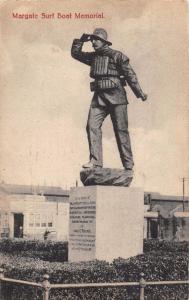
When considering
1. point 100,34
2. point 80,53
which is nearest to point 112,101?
point 80,53

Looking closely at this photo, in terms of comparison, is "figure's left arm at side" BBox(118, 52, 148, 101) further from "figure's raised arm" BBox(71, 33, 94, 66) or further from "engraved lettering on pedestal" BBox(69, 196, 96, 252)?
"engraved lettering on pedestal" BBox(69, 196, 96, 252)

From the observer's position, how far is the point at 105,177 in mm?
11242

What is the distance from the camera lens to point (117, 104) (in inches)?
458

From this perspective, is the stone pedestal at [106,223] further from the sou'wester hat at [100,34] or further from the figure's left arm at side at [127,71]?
the sou'wester hat at [100,34]

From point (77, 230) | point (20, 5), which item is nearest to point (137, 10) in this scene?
point (20, 5)

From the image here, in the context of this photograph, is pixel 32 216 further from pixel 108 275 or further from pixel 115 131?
pixel 108 275

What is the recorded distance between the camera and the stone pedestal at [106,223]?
10.9 metres

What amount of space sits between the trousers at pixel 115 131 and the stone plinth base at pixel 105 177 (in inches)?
11.9

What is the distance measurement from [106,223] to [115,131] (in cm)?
204

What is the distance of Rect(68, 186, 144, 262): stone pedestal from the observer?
429 inches

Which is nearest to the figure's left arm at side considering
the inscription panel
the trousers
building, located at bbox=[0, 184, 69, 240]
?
the trousers

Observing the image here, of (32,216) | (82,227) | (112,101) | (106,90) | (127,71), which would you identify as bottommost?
(32,216)

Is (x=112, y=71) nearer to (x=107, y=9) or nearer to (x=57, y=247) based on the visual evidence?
(x=107, y=9)

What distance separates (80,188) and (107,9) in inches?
145
